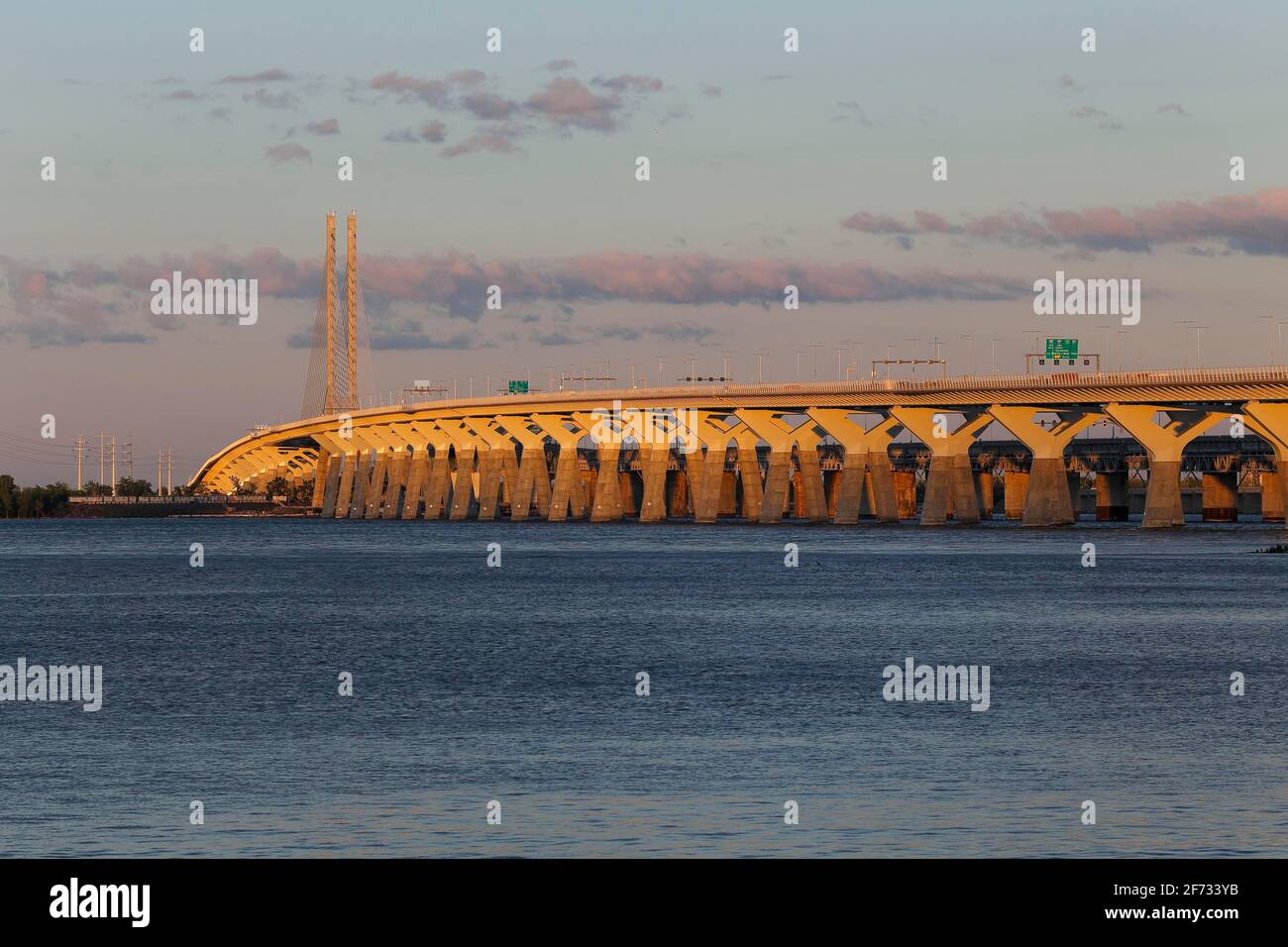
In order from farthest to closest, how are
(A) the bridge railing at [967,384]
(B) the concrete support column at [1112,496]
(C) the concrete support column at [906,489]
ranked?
(C) the concrete support column at [906,489] → (B) the concrete support column at [1112,496] → (A) the bridge railing at [967,384]

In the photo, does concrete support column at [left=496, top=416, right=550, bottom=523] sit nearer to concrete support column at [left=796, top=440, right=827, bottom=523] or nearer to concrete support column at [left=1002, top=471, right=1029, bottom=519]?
concrete support column at [left=796, top=440, right=827, bottom=523]

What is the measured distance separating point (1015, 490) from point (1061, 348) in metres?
48.1

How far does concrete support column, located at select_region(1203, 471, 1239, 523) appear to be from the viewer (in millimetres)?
170875

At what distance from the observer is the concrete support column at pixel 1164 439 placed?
12062cm

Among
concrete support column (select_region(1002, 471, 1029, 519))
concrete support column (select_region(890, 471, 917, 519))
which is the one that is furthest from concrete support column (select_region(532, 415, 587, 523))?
concrete support column (select_region(1002, 471, 1029, 519))

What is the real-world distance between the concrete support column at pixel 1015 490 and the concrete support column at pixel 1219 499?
17041 millimetres

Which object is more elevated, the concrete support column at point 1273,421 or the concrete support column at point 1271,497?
the concrete support column at point 1273,421

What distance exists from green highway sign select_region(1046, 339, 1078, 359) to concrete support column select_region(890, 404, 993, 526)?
7.22 m

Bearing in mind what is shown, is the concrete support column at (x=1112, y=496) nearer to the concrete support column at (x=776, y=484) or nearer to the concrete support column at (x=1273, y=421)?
the concrete support column at (x=776, y=484)

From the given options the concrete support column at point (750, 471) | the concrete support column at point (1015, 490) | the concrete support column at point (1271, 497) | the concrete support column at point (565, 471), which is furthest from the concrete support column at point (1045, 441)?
the concrete support column at point (565, 471)

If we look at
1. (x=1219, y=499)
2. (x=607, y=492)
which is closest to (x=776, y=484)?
(x=607, y=492)

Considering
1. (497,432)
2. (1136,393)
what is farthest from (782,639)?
(497,432)

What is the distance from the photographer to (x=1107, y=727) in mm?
33781
